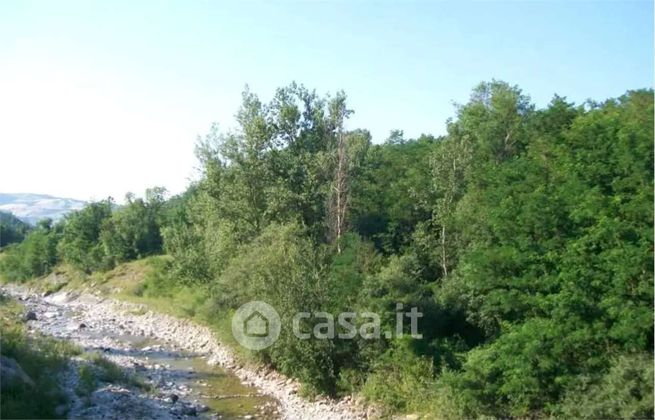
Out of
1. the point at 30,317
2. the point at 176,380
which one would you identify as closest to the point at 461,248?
the point at 176,380

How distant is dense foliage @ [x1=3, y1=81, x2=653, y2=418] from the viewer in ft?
58.2

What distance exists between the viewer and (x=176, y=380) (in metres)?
27.9

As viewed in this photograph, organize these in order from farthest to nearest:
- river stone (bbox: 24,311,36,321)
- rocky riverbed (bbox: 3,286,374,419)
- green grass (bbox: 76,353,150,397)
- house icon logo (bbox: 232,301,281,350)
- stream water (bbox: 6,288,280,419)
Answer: river stone (bbox: 24,311,36,321), house icon logo (bbox: 232,301,281,350), stream water (bbox: 6,288,280,419), green grass (bbox: 76,353,150,397), rocky riverbed (bbox: 3,286,374,419)

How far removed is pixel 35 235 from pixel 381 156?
232ft

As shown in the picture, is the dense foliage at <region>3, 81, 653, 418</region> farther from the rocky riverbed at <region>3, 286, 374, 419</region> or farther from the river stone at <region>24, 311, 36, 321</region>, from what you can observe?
the river stone at <region>24, 311, 36, 321</region>

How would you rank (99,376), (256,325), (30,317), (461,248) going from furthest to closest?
(30,317) → (256,325) → (461,248) → (99,376)

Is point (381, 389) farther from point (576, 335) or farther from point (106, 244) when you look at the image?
point (106, 244)

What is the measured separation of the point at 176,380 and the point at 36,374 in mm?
7383

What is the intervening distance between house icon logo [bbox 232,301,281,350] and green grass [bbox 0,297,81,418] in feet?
25.2

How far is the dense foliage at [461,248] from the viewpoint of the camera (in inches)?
698

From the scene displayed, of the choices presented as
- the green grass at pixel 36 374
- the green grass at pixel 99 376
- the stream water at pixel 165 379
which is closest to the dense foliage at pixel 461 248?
the stream water at pixel 165 379

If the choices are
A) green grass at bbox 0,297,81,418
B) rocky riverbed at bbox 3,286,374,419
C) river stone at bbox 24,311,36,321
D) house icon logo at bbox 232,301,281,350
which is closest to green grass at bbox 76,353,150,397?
rocky riverbed at bbox 3,286,374,419

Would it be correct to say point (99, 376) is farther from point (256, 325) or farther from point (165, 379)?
point (256, 325)

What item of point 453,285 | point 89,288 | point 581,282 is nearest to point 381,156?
point 453,285
